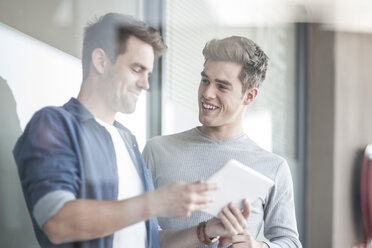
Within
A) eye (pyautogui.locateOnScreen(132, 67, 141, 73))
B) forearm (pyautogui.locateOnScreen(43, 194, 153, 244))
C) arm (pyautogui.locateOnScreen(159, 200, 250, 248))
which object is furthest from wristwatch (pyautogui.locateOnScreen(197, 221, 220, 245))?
eye (pyautogui.locateOnScreen(132, 67, 141, 73))

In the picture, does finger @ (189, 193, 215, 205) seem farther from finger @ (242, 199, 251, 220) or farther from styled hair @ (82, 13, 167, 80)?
styled hair @ (82, 13, 167, 80)

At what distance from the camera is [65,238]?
0.48 metres

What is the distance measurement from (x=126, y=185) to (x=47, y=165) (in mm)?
97

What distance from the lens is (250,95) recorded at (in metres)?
0.60

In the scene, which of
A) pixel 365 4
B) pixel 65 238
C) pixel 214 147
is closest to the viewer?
pixel 65 238

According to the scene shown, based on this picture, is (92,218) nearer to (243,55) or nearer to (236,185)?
(236,185)

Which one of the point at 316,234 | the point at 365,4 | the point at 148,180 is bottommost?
the point at 316,234

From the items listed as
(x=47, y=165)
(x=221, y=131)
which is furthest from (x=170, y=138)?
(x=47, y=165)

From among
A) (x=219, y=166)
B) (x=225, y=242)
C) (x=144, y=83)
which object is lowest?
(x=225, y=242)

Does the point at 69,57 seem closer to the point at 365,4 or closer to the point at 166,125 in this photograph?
the point at 166,125

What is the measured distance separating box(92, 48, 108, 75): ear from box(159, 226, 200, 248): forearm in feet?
0.72

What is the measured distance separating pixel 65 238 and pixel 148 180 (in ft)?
0.39

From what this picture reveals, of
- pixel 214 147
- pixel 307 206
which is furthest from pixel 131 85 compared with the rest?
pixel 307 206

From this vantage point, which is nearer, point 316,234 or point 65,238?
point 65,238
